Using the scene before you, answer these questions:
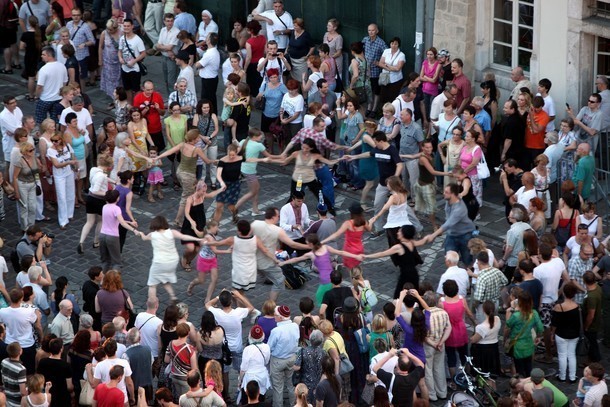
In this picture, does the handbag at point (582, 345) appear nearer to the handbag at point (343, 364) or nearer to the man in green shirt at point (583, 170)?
the man in green shirt at point (583, 170)

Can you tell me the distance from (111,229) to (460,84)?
7.05 meters

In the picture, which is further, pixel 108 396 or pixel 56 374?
pixel 56 374

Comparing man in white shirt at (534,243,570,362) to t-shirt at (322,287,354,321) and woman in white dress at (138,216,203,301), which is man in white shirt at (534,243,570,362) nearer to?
t-shirt at (322,287,354,321)

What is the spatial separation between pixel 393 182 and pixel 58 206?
575cm

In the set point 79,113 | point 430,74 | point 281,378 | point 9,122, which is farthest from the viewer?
point 430,74

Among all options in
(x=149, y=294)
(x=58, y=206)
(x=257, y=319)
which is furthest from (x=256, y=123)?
(x=257, y=319)

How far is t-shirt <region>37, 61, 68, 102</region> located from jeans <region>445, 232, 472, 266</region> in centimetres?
816

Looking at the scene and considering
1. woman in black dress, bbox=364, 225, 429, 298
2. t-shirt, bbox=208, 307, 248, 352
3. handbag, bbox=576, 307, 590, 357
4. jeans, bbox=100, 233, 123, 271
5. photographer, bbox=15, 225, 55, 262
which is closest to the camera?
t-shirt, bbox=208, 307, 248, 352

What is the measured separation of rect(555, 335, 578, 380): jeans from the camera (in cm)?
1784

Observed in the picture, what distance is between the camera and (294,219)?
20328 mm

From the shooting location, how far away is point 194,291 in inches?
801

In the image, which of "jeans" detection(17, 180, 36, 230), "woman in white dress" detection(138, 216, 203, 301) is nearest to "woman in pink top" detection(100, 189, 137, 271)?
"woman in white dress" detection(138, 216, 203, 301)

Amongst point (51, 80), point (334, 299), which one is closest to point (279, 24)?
point (51, 80)

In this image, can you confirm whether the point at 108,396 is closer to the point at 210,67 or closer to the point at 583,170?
the point at 583,170
